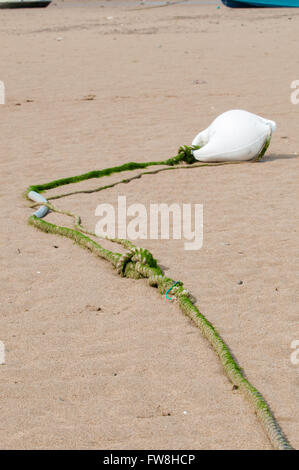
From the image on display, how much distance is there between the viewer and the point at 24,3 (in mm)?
21750

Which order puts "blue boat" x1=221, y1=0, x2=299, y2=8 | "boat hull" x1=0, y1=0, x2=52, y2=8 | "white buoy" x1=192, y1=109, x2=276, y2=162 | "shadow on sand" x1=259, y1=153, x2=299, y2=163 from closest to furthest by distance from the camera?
"white buoy" x1=192, y1=109, x2=276, y2=162 < "shadow on sand" x1=259, y1=153, x2=299, y2=163 < "blue boat" x1=221, y1=0, x2=299, y2=8 < "boat hull" x1=0, y1=0, x2=52, y2=8

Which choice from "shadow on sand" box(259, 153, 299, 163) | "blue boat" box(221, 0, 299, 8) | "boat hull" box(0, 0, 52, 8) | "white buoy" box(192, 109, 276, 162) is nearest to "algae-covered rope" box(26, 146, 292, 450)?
"white buoy" box(192, 109, 276, 162)

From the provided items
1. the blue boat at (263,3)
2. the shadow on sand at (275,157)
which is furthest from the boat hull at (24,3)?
the shadow on sand at (275,157)

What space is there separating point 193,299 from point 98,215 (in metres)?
1.49

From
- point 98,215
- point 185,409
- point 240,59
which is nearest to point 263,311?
point 185,409

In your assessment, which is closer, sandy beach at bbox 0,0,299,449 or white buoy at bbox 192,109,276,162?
sandy beach at bbox 0,0,299,449

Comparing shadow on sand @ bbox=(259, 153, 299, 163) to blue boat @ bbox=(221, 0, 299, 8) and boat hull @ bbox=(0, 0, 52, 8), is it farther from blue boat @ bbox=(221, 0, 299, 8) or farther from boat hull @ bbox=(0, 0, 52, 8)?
boat hull @ bbox=(0, 0, 52, 8)

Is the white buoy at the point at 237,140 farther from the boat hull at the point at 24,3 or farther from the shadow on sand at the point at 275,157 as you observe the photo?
the boat hull at the point at 24,3

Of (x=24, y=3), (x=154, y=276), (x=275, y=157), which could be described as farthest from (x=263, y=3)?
(x=154, y=276)

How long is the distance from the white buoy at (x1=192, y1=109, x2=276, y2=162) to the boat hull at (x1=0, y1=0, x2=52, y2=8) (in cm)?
1713

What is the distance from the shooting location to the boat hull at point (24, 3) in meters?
21.5

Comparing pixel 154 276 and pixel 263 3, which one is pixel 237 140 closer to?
pixel 154 276

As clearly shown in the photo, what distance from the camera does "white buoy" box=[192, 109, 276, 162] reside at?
607 cm

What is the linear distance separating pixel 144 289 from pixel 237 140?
260cm
